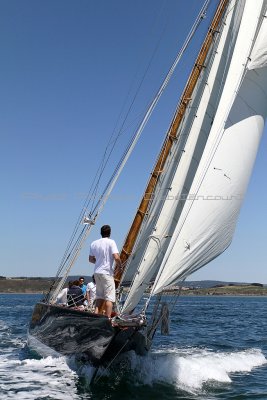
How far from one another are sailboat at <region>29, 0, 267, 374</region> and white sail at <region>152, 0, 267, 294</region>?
2 centimetres

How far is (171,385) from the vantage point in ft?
40.5

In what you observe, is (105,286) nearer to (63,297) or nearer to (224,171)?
(224,171)

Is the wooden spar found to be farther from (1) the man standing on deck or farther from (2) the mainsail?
(1) the man standing on deck

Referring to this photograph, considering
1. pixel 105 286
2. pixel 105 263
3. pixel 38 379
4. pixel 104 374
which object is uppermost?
pixel 105 263

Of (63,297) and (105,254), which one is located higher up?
(105,254)

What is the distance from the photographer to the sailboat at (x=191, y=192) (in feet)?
37.8

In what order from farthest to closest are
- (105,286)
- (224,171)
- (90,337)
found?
(224,171) → (105,286) → (90,337)

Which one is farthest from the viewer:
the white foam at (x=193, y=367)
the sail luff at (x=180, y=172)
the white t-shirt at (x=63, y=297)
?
the white t-shirt at (x=63, y=297)

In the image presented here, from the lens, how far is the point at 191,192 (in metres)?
12.0

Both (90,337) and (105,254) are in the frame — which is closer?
(90,337)

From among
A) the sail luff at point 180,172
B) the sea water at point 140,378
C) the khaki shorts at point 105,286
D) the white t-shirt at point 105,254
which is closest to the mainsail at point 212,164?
the sail luff at point 180,172

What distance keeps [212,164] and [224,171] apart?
35cm

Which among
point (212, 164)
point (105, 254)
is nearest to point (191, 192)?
point (212, 164)

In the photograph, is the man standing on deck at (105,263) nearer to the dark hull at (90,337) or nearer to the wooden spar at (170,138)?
the dark hull at (90,337)
